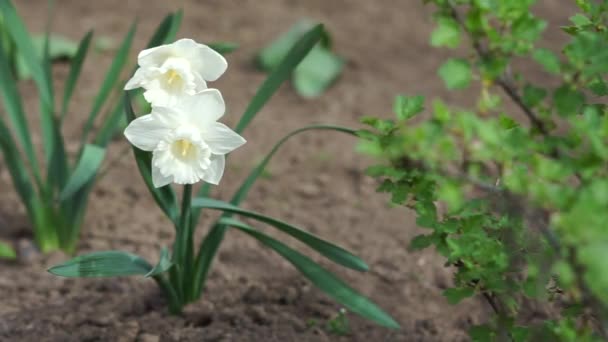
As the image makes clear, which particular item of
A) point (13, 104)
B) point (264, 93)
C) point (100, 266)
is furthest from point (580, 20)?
point (13, 104)

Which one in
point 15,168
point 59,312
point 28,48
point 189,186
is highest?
point 28,48

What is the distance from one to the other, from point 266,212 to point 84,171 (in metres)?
0.79

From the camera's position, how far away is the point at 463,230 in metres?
1.52

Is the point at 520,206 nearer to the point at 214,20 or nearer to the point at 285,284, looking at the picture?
the point at 285,284

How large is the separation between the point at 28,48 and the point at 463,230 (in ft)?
4.14

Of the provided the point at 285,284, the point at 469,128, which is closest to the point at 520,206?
the point at 469,128

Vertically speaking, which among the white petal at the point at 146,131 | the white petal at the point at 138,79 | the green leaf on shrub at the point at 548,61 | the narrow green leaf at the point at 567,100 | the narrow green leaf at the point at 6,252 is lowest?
the narrow green leaf at the point at 6,252

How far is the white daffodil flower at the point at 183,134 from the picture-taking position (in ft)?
5.00

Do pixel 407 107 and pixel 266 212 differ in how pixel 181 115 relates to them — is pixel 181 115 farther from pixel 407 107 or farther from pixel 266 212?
pixel 266 212

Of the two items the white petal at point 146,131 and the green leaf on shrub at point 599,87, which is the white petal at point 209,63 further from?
the green leaf on shrub at point 599,87

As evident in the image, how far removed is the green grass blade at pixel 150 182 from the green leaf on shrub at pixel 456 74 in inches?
26.5

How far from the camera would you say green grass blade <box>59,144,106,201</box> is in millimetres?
1847

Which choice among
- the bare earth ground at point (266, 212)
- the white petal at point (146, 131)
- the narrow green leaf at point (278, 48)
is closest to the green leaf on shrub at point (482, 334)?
the bare earth ground at point (266, 212)

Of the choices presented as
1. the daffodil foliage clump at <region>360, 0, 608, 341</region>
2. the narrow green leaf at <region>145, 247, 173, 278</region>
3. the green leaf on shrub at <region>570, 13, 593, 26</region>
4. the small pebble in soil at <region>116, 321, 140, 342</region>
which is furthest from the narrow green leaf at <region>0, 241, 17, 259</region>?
the green leaf on shrub at <region>570, 13, 593, 26</region>
